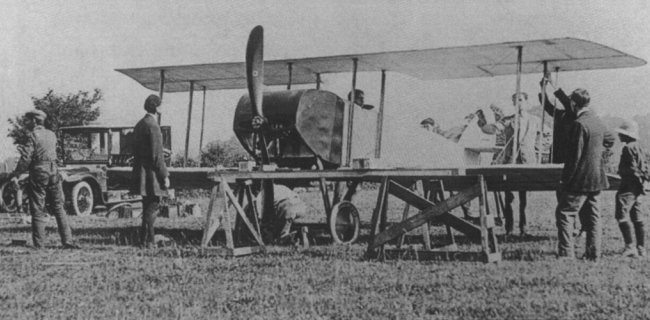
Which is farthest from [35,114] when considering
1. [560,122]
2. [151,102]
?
[560,122]

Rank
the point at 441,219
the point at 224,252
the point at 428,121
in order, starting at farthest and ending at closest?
the point at 428,121 < the point at 224,252 < the point at 441,219

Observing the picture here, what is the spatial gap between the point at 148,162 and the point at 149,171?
0.13m

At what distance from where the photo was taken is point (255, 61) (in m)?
9.36

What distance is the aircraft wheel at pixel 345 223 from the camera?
9.55m

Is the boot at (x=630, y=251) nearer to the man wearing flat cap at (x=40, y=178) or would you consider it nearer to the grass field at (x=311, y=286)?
the grass field at (x=311, y=286)

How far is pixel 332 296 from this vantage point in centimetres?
545

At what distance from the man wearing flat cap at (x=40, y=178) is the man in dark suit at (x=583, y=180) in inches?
266

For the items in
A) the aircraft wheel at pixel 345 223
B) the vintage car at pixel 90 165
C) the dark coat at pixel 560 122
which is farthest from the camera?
the vintage car at pixel 90 165

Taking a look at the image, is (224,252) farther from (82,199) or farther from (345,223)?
(82,199)

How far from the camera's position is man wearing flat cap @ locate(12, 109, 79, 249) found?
9375 mm

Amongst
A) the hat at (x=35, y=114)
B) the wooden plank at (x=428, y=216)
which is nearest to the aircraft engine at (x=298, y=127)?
the wooden plank at (x=428, y=216)

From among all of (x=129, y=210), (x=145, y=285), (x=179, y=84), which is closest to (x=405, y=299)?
(x=145, y=285)

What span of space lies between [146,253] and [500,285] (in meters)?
4.63

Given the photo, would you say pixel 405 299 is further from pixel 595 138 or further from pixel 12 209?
pixel 12 209
